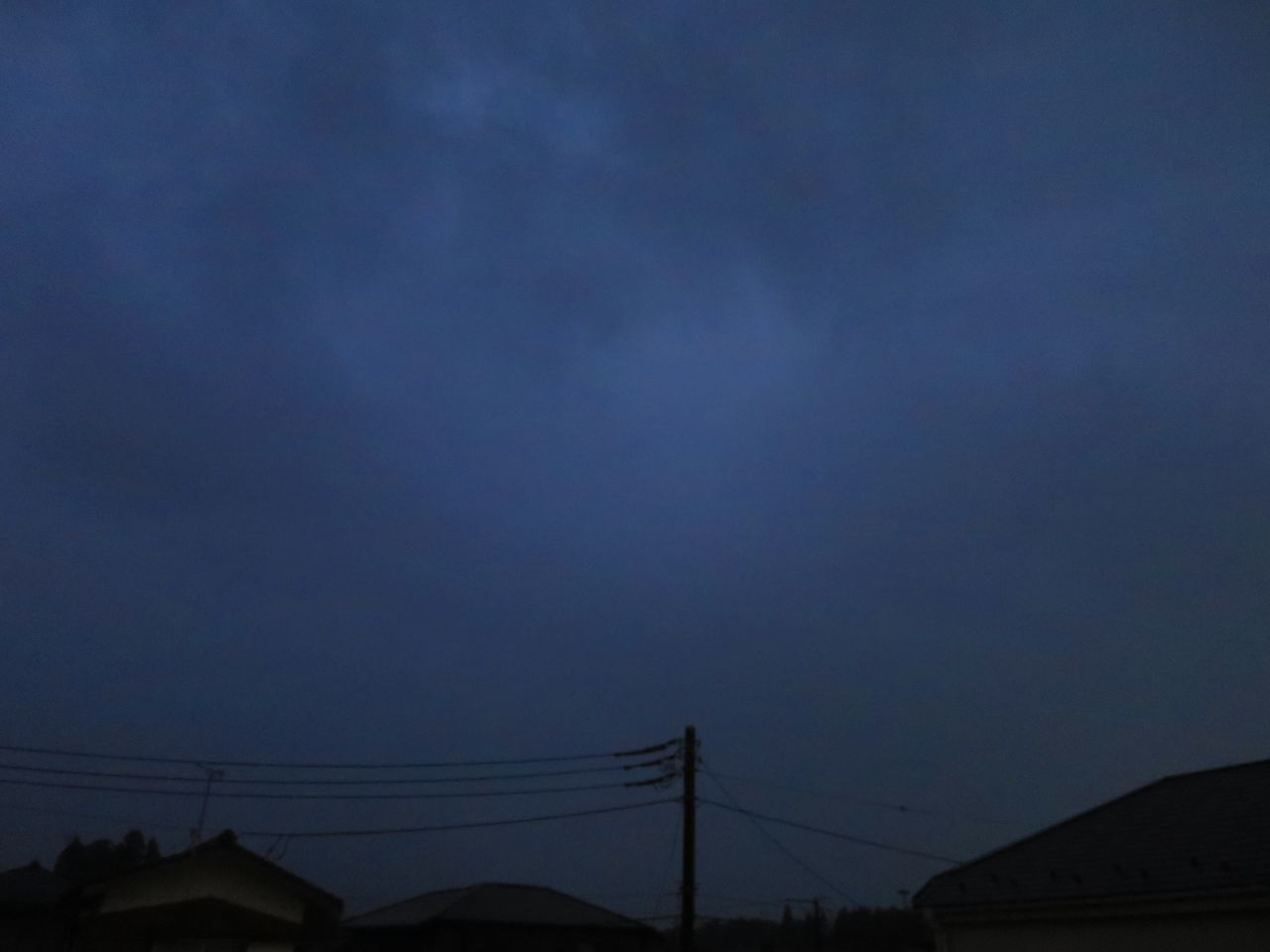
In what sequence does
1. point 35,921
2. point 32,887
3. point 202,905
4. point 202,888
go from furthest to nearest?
point 32,887 < point 35,921 < point 202,888 < point 202,905

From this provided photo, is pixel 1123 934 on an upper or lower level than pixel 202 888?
lower

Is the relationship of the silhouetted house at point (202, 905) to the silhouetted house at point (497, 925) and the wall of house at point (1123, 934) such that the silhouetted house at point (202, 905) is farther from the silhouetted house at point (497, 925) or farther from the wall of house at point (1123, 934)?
the silhouetted house at point (497, 925)

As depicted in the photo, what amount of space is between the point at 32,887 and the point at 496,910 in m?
21.4

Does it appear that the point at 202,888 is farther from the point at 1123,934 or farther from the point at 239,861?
the point at 1123,934

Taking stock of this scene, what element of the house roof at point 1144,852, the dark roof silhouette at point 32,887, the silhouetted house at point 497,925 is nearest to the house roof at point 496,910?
the silhouetted house at point 497,925

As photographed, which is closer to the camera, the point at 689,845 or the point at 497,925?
the point at 689,845

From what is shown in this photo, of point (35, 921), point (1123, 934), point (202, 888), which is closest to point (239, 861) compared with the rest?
point (202, 888)

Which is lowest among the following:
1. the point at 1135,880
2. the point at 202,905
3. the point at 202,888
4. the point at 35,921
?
the point at 35,921

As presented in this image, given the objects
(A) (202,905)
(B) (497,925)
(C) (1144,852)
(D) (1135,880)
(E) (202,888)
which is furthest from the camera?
(B) (497,925)

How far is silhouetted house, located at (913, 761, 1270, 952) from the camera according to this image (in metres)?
18.4

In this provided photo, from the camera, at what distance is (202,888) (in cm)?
2417

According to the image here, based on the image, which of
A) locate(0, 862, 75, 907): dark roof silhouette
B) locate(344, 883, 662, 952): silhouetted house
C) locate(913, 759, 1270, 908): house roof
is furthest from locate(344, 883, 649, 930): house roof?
locate(913, 759, 1270, 908): house roof

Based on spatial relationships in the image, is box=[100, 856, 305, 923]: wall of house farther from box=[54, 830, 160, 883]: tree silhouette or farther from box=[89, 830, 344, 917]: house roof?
box=[54, 830, 160, 883]: tree silhouette

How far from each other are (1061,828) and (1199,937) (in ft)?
19.3
